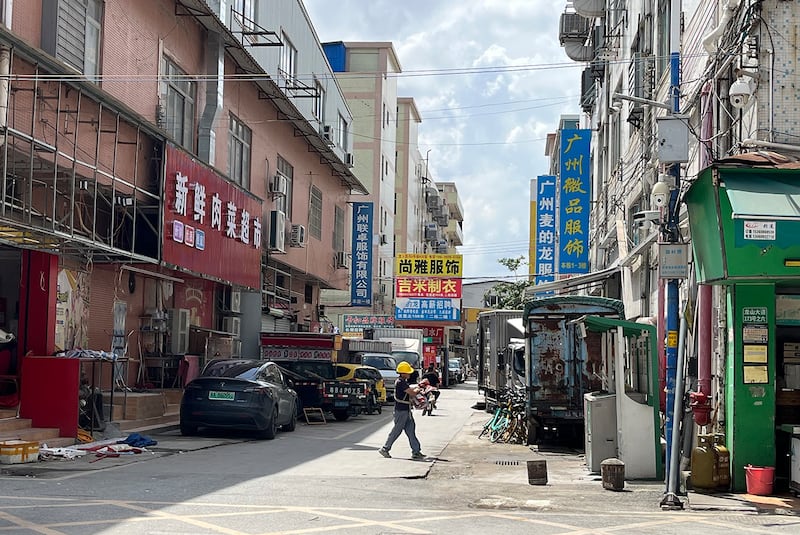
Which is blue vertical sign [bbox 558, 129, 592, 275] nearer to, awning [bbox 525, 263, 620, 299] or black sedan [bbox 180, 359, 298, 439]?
awning [bbox 525, 263, 620, 299]

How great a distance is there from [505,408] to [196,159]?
30.2 ft

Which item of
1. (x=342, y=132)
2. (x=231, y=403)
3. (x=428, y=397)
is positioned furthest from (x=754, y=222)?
(x=342, y=132)

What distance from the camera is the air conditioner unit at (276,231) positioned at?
104 feet

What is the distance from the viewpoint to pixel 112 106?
1823 centimetres

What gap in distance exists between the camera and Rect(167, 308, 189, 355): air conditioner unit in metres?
24.5

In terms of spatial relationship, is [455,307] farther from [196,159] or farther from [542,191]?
[196,159]

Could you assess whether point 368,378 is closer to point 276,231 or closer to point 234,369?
point 276,231

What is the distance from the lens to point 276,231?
31.9 meters

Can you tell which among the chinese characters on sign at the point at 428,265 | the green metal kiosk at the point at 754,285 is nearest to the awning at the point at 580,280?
the green metal kiosk at the point at 754,285

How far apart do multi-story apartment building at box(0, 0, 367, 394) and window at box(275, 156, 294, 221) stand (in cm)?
10

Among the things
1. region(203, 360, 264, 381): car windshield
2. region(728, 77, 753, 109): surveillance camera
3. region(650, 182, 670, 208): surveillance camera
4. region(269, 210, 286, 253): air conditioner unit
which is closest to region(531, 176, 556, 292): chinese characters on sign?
region(269, 210, 286, 253): air conditioner unit

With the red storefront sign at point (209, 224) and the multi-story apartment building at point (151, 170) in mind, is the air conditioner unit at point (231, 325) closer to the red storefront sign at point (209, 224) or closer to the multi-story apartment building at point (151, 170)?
the multi-story apartment building at point (151, 170)

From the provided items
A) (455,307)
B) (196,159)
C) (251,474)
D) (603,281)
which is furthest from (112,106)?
(455,307)

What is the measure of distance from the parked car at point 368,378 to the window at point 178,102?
7.55m
